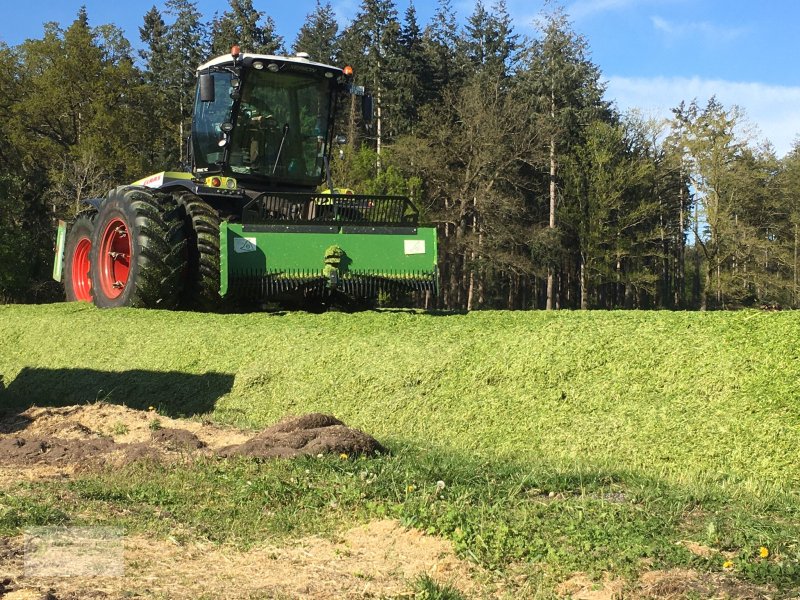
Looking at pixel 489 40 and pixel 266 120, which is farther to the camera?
pixel 489 40

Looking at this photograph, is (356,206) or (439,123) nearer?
(356,206)

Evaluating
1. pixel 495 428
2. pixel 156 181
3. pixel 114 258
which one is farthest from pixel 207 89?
pixel 495 428

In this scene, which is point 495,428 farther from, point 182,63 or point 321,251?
point 182,63

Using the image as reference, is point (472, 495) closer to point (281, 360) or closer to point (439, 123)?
point (281, 360)

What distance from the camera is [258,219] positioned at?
411 inches

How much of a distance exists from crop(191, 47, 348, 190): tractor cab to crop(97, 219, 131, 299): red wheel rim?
4.64 feet

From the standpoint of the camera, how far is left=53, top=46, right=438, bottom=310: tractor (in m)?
10.5

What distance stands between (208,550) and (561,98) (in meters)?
36.3

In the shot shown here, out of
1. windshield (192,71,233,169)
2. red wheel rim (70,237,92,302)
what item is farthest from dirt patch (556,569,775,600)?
red wheel rim (70,237,92,302)

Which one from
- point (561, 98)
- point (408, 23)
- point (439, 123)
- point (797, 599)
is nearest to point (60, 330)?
point (797, 599)

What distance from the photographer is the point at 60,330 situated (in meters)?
11.2

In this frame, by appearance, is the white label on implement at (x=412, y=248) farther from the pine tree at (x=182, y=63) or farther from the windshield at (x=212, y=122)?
the pine tree at (x=182, y=63)

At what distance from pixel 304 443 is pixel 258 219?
5101 mm

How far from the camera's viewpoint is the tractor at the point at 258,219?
10469mm
